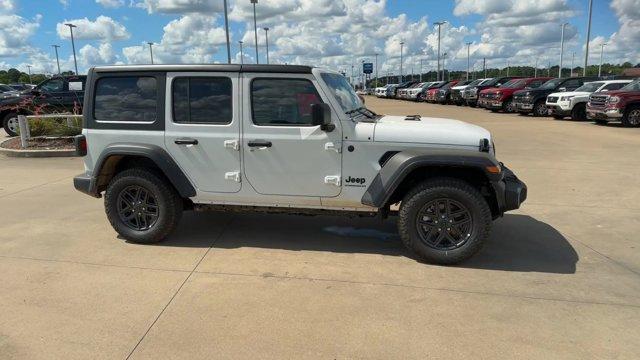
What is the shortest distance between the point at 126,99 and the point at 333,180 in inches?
85.8

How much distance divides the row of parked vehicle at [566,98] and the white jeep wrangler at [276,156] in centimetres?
1354

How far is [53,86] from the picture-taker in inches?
595

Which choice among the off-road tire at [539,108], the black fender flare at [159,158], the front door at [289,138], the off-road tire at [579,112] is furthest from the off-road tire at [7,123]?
the off-road tire at [539,108]

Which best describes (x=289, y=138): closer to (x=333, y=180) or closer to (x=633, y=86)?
(x=333, y=180)

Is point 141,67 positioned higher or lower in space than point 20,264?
higher

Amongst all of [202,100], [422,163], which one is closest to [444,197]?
[422,163]

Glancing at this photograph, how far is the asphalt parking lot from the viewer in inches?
123

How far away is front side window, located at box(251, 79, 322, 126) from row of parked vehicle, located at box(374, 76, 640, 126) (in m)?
14.2

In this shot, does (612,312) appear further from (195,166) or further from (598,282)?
Result: (195,166)

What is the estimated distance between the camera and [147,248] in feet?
15.9

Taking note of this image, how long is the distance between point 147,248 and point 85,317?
4.69 ft

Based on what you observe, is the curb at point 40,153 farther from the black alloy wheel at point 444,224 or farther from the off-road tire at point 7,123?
the black alloy wheel at point 444,224

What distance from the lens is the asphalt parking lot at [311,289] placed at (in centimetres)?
312

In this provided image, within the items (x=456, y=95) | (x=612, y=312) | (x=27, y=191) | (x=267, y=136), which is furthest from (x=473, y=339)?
(x=456, y=95)
